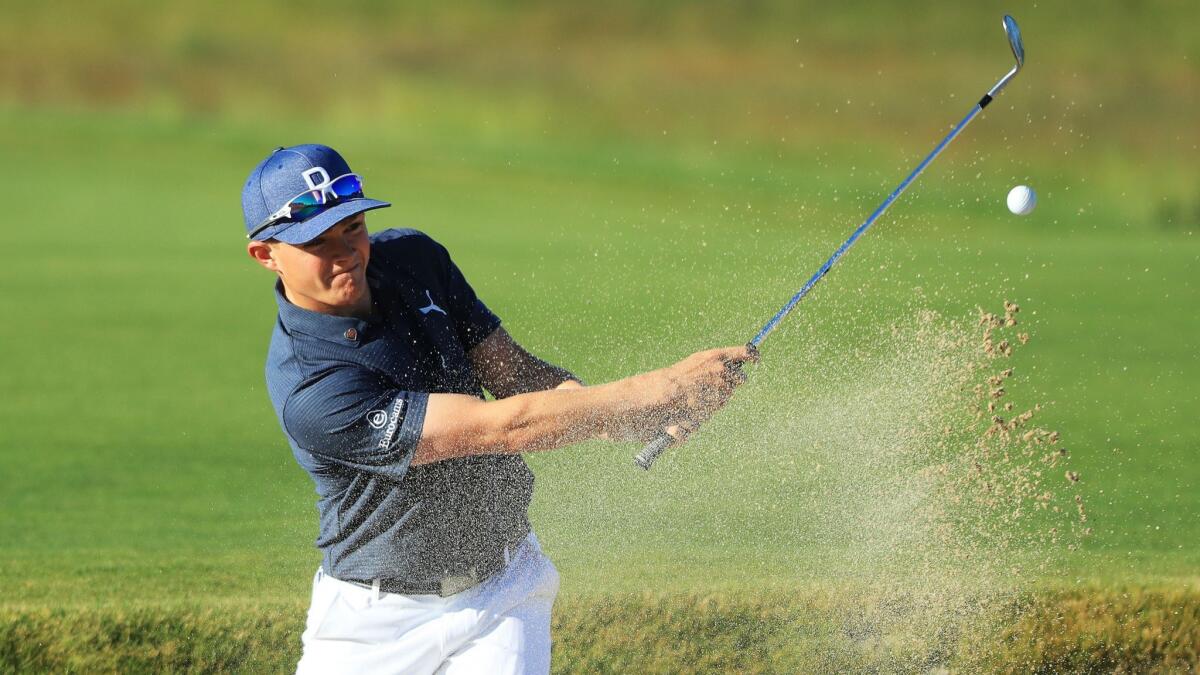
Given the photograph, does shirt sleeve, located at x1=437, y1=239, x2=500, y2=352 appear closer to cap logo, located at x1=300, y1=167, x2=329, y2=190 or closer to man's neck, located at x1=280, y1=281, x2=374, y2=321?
man's neck, located at x1=280, y1=281, x2=374, y2=321

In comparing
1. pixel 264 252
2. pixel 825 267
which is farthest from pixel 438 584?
pixel 825 267

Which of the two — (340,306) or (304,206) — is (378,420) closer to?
(340,306)

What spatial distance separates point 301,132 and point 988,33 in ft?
36.9

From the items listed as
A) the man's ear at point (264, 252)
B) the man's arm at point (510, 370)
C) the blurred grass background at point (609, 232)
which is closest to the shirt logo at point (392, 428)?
the man's ear at point (264, 252)

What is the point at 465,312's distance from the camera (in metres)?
4.62

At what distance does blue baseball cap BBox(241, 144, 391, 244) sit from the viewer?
158 inches

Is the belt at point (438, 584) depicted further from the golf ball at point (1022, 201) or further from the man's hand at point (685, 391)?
the golf ball at point (1022, 201)

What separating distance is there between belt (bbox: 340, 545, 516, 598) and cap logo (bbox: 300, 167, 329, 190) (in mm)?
1049

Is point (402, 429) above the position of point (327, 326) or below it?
below

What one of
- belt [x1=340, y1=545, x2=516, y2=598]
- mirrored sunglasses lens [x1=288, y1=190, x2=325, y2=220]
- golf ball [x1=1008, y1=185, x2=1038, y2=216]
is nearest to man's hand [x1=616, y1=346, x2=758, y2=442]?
belt [x1=340, y1=545, x2=516, y2=598]

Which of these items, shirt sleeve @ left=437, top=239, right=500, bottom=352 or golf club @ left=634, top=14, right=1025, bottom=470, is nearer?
golf club @ left=634, top=14, right=1025, bottom=470

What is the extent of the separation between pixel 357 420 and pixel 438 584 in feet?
1.75

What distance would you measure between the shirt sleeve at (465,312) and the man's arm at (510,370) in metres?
0.03

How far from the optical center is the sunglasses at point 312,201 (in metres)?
4.05
